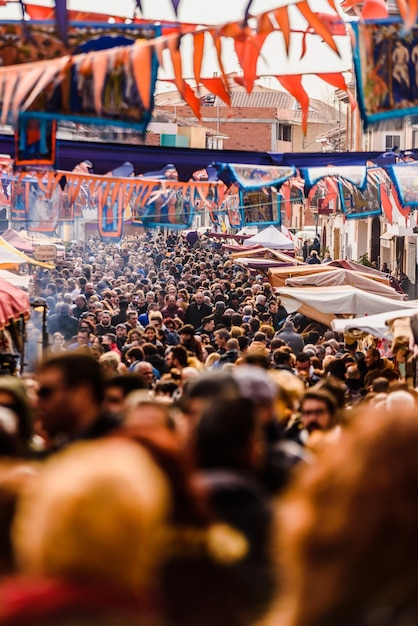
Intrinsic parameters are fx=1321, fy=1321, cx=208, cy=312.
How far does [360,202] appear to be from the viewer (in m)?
25.1

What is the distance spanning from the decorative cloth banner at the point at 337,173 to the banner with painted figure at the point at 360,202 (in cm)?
602

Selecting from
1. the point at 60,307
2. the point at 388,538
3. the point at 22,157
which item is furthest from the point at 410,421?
the point at 60,307

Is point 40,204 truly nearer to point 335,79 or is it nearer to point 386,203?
point 386,203

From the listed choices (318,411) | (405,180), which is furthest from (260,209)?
(318,411)

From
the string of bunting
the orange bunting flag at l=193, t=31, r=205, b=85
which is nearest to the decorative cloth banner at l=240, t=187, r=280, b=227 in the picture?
the string of bunting

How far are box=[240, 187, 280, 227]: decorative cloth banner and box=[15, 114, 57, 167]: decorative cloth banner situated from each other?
13.3 metres

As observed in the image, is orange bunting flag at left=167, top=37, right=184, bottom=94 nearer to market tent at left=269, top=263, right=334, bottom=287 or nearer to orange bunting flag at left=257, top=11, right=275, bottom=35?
orange bunting flag at left=257, top=11, right=275, bottom=35

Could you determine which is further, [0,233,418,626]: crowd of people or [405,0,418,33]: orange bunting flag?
[405,0,418,33]: orange bunting flag

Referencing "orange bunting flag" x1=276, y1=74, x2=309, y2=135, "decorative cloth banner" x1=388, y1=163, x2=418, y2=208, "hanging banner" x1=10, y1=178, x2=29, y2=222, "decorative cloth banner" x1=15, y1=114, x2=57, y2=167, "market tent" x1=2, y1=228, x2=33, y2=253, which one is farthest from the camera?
"market tent" x1=2, y1=228, x2=33, y2=253

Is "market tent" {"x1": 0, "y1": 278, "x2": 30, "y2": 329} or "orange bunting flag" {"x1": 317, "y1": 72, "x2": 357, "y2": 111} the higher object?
"orange bunting flag" {"x1": 317, "y1": 72, "x2": 357, "y2": 111}

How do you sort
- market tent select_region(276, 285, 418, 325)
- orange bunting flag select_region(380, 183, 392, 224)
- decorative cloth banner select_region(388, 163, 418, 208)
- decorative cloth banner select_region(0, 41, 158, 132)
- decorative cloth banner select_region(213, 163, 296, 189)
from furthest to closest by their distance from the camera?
orange bunting flag select_region(380, 183, 392, 224), decorative cloth banner select_region(388, 163, 418, 208), market tent select_region(276, 285, 418, 325), decorative cloth banner select_region(213, 163, 296, 189), decorative cloth banner select_region(0, 41, 158, 132)

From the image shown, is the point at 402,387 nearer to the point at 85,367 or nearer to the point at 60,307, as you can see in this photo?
the point at 85,367

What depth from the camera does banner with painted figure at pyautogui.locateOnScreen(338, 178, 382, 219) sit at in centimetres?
2488

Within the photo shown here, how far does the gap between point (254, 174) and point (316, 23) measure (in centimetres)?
938
